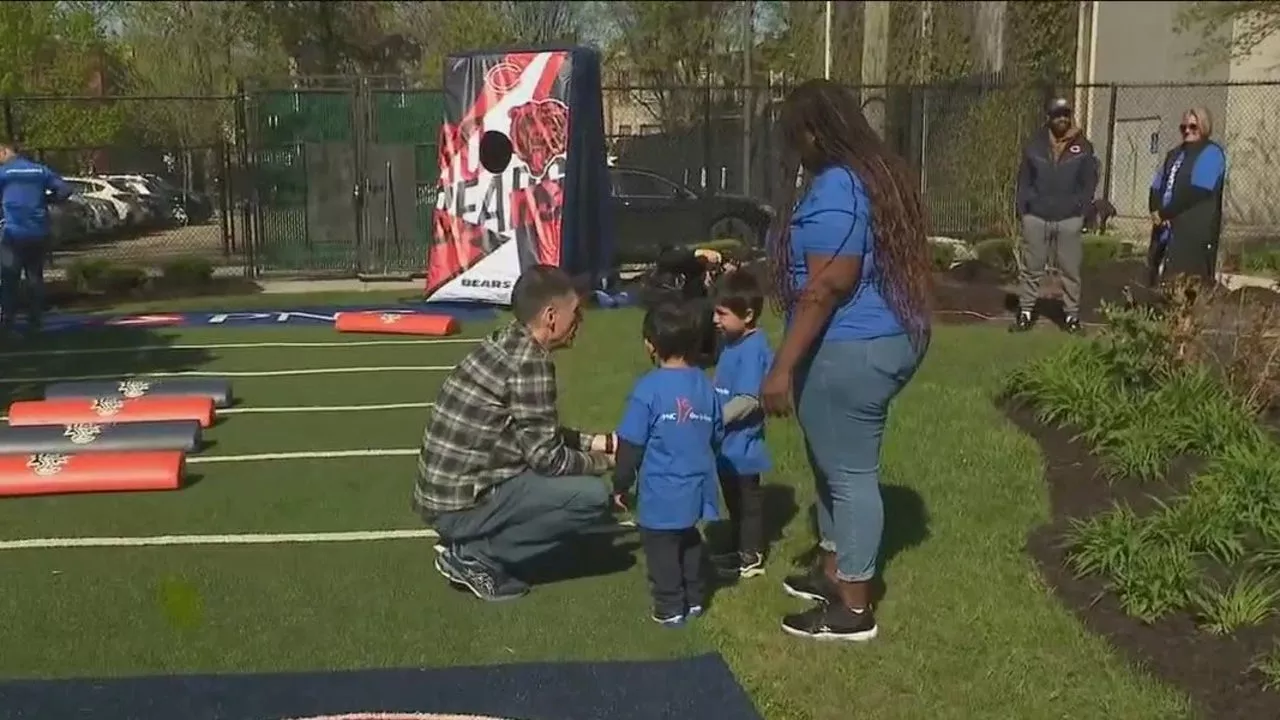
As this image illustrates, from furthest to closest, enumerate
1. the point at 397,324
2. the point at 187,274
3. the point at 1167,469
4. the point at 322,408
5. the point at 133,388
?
the point at 187,274
the point at 397,324
the point at 322,408
the point at 133,388
the point at 1167,469

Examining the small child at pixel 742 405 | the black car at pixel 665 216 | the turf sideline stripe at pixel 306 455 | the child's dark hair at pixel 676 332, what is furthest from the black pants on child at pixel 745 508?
the black car at pixel 665 216

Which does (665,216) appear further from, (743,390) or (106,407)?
(743,390)

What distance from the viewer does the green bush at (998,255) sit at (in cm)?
1523

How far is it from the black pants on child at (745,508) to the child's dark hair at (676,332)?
0.83m

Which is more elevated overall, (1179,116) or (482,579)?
(1179,116)

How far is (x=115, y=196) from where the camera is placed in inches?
677

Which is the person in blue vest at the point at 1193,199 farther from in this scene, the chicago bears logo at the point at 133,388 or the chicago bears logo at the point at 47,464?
the chicago bears logo at the point at 47,464

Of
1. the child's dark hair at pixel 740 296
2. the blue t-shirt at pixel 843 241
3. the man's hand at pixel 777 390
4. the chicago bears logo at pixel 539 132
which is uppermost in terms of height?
the chicago bears logo at pixel 539 132

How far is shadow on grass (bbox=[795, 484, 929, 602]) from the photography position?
5.64 meters

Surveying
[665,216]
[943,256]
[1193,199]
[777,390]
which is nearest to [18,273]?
[665,216]

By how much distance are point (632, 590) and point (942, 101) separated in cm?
1524

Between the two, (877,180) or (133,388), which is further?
(133,388)

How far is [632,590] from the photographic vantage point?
17.5 ft

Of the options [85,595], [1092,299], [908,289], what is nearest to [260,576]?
[85,595]
